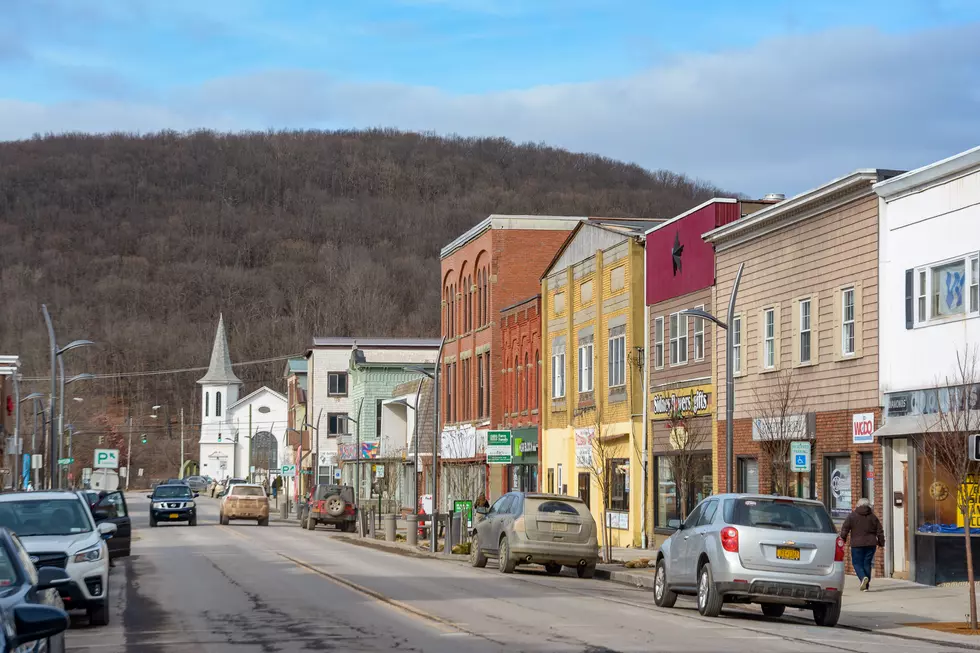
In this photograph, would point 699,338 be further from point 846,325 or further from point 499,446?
point 499,446

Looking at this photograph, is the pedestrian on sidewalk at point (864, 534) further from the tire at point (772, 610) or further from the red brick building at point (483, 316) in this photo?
the red brick building at point (483, 316)

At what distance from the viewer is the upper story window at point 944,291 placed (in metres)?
25.9

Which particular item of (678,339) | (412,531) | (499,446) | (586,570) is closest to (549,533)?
(586,570)

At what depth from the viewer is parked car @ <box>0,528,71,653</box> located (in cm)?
768

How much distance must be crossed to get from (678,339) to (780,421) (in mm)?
8273

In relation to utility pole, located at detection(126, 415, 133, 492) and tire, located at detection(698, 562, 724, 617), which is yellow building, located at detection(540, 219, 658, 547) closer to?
tire, located at detection(698, 562, 724, 617)

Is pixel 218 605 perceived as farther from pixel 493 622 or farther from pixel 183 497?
pixel 183 497

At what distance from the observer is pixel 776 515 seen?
19906mm

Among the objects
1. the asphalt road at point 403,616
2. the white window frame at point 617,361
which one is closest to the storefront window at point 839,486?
the asphalt road at point 403,616

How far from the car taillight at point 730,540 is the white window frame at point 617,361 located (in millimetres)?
22944

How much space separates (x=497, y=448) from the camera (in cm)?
4422

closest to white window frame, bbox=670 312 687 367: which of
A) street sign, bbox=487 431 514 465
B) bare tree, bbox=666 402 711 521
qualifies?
bare tree, bbox=666 402 711 521

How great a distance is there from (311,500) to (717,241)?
2973 centimetres

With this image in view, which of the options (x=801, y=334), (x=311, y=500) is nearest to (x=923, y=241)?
(x=801, y=334)
